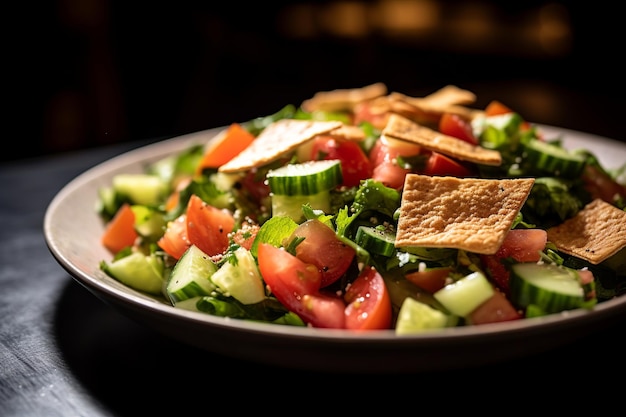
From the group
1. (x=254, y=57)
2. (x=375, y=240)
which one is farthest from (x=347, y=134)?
(x=254, y=57)

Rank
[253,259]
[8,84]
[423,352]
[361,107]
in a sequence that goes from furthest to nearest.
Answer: [8,84] → [361,107] → [253,259] → [423,352]

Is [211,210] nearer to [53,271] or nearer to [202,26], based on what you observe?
[53,271]

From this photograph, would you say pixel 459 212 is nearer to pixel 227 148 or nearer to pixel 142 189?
pixel 227 148

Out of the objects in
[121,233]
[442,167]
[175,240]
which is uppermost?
[442,167]

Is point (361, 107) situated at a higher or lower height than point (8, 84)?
higher

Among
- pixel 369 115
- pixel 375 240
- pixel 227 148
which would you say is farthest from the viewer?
pixel 369 115

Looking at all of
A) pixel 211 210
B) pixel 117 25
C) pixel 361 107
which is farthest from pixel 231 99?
pixel 211 210

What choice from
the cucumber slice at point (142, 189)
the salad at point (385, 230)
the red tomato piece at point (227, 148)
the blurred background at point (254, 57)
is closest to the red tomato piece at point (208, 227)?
the salad at point (385, 230)
